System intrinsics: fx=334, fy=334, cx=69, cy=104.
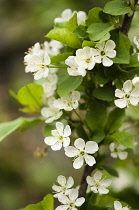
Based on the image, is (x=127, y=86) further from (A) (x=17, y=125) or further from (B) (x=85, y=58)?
(A) (x=17, y=125)

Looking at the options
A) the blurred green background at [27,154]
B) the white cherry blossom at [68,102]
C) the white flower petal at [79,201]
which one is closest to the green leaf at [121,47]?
the white cherry blossom at [68,102]

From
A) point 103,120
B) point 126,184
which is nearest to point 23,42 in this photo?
point 126,184

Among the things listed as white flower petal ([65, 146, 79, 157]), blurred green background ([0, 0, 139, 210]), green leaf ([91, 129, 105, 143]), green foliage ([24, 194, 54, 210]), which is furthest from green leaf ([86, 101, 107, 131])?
blurred green background ([0, 0, 139, 210])

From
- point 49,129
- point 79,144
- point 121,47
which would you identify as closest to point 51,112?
point 49,129

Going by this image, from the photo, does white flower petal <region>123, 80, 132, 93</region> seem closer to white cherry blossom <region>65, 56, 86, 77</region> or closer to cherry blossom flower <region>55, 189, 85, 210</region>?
white cherry blossom <region>65, 56, 86, 77</region>

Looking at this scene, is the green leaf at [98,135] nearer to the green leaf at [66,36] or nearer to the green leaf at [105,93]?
the green leaf at [105,93]

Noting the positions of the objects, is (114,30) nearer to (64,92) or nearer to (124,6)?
(124,6)
